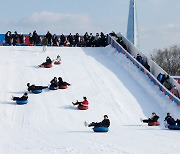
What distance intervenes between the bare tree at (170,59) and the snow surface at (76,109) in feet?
116

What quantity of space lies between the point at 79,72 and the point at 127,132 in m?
10.1

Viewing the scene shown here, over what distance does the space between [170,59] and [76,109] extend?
163 ft

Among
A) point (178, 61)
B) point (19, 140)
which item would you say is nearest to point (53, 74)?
point (19, 140)

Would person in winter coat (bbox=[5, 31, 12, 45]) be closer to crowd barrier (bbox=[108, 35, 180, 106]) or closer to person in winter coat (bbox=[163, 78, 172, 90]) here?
crowd barrier (bbox=[108, 35, 180, 106])

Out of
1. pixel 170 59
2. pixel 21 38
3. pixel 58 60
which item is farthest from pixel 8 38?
pixel 170 59

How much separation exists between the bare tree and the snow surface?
116 feet

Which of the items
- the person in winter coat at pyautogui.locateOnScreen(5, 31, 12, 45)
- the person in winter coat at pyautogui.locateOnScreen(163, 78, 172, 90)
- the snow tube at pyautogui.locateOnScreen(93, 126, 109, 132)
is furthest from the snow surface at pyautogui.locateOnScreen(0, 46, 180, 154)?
the person in winter coat at pyautogui.locateOnScreen(5, 31, 12, 45)

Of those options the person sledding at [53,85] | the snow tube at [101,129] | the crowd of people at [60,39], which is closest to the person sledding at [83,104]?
the person sledding at [53,85]

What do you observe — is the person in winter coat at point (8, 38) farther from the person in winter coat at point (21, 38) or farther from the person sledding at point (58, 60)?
the person sledding at point (58, 60)

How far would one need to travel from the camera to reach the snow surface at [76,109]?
479 inches

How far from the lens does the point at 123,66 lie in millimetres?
25578

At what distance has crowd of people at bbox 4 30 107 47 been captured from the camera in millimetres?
30781

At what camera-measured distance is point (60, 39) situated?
104ft

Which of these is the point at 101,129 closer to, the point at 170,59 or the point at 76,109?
the point at 76,109
